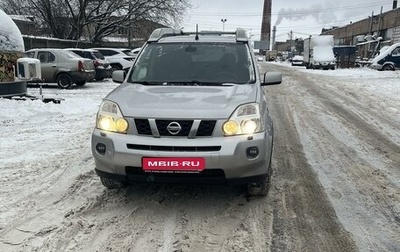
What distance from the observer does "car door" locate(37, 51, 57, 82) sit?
1683 centimetres

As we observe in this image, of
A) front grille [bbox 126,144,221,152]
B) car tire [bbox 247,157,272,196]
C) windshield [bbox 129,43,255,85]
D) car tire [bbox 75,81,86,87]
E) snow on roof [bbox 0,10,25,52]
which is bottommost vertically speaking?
car tire [bbox 75,81,86,87]

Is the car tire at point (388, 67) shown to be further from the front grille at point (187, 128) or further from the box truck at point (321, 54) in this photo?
the front grille at point (187, 128)

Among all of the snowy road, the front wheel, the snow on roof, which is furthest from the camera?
the snow on roof

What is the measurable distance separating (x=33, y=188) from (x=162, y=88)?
74.9 inches

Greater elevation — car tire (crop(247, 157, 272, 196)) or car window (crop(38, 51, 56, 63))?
car window (crop(38, 51, 56, 63))

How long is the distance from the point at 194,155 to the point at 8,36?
1055 cm

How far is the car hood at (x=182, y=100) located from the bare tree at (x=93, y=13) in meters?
30.5

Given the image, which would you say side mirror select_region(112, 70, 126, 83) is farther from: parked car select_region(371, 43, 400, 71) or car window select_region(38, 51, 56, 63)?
parked car select_region(371, 43, 400, 71)

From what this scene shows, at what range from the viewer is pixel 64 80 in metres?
16.9

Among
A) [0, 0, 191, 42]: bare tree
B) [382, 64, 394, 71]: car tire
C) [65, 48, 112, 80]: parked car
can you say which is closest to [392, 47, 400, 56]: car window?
[382, 64, 394, 71]: car tire

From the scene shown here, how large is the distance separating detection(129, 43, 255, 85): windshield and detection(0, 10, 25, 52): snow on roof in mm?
8293

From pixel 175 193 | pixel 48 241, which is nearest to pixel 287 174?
pixel 175 193

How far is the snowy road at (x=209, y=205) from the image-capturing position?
3508mm

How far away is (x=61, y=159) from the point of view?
6.00 meters
